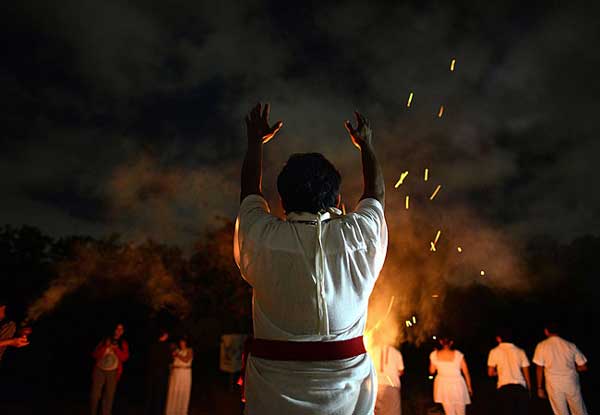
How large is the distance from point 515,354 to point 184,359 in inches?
271

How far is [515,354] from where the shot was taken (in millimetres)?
9195

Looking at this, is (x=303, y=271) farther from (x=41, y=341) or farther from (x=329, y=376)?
(x=41, y=341)

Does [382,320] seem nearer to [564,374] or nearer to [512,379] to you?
[512,379]

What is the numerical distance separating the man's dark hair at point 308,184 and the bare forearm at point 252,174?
0.12m

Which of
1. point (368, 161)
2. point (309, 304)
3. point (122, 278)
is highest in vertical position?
point (122, 278)

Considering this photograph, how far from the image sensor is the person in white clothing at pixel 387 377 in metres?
8.77

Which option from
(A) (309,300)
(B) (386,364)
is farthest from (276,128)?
(B) (386,364)

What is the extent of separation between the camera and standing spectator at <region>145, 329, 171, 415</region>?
11039 millimetres

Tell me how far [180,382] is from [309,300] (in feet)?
33.3

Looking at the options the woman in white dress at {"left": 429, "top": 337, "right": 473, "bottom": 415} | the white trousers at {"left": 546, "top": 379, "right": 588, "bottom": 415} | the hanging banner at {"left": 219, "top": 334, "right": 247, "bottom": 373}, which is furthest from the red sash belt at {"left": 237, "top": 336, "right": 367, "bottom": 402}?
the hanging banner at {"left": 219, "top": 334, "right": 247, "bottom": 373}

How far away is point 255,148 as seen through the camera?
2.30 m

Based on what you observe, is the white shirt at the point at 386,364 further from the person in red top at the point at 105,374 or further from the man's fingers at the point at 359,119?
the man's fingers at the point at 359,119

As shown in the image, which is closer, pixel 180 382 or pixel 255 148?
pixel 255 148

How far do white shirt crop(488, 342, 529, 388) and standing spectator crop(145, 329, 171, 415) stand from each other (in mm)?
6961
